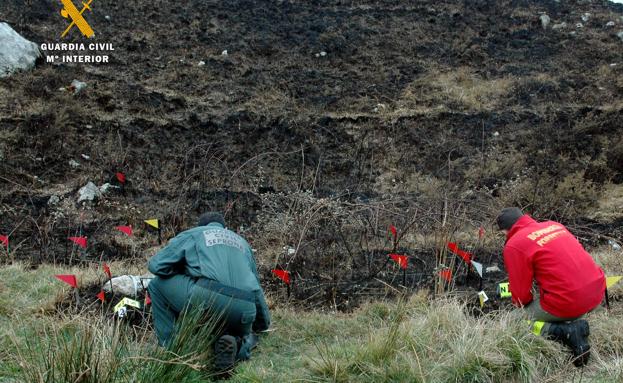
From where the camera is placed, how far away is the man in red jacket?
12.1 feet

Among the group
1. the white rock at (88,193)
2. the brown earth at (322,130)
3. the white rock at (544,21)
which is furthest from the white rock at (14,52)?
the white rock at (544,21)

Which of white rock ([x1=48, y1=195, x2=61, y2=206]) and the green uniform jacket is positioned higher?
the green uniform jacket

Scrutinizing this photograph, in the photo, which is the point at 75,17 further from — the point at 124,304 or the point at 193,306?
the point at 193,306

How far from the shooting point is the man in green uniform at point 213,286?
11.7 feet

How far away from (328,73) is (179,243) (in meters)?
10.1

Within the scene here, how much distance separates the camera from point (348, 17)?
15727mm

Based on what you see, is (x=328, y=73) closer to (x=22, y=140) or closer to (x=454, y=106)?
(x=454, y=106)

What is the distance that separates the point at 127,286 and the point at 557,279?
11.5ft

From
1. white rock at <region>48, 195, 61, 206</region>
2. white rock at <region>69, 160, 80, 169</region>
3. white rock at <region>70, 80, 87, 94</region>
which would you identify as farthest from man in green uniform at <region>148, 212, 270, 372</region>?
white rock at <region>70, 80, 87, 94</region>

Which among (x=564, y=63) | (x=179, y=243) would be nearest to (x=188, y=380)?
(x=179, y=243)

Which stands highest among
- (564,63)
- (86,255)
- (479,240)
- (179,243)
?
(564,63)

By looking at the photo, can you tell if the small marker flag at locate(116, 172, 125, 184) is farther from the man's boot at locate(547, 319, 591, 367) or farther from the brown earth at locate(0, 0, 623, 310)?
the man's boot at locate(547, 319, 591, 367)

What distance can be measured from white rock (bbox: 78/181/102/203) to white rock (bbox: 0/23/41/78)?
14.7ft

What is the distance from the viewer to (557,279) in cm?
376
